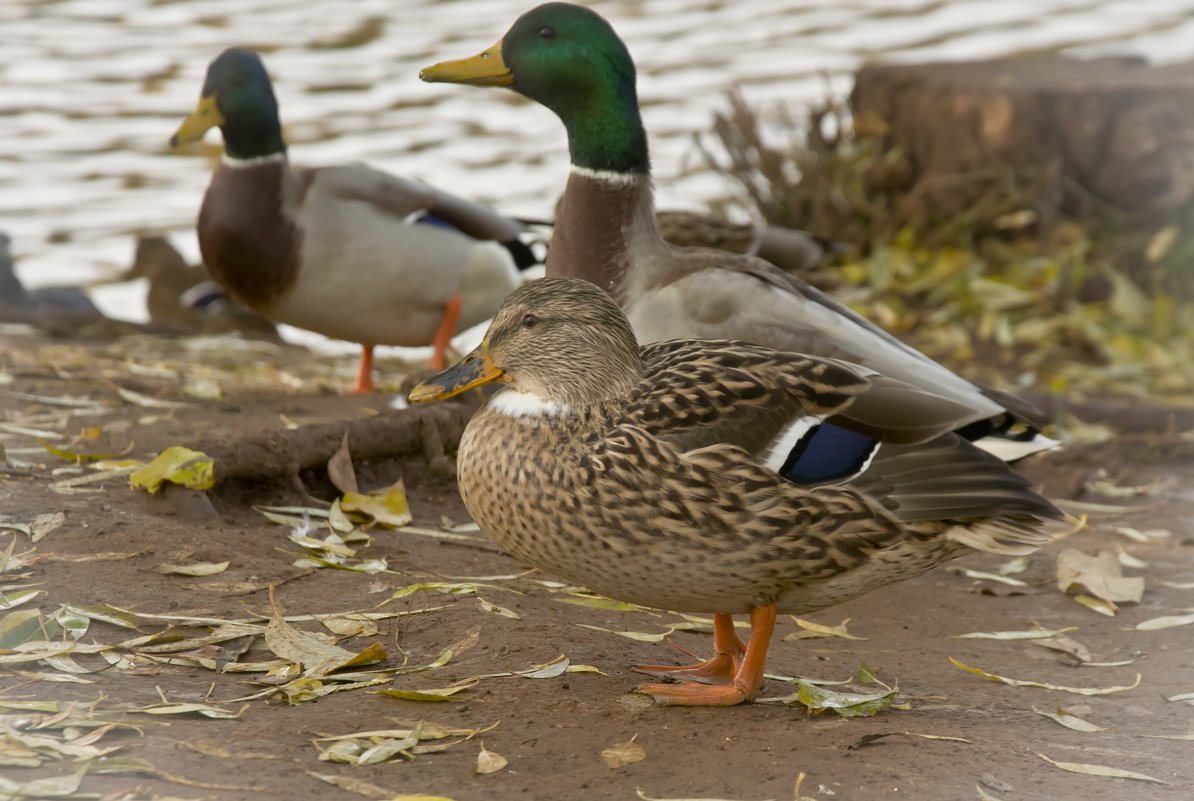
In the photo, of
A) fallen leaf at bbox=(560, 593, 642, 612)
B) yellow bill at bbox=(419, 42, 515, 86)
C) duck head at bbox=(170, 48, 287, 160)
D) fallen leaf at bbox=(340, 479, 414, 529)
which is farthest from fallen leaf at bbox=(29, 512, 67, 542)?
duck head at bbox=(170, 48, 287, 160)

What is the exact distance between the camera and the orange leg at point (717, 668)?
9.48ft

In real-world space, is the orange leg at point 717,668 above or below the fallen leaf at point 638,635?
above

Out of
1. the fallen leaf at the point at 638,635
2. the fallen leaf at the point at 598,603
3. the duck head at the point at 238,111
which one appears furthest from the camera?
the duck head at the point at 238,111

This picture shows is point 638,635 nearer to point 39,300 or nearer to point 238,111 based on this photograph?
point 238,111

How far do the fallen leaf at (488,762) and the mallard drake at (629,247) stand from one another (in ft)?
5.39

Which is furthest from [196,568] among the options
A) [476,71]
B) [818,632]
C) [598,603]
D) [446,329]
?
[446,329]

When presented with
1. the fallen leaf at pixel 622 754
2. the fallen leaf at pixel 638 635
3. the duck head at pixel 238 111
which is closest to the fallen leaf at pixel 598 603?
the fallen leaf at pixel 638 635

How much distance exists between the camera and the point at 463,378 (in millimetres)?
2877

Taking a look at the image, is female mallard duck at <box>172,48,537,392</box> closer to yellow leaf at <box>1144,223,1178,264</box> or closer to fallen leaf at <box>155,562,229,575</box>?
fallen leaf at <box>155,562,229,575</box>

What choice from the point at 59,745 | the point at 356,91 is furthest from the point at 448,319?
the point at 356,91

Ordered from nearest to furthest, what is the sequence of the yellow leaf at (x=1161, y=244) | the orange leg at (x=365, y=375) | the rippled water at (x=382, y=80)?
1. the orange leg at (x=365, y=375)
2. the yellow leaf at (x=1161, y=244)
3. the rippled water at (x=382, y=80)

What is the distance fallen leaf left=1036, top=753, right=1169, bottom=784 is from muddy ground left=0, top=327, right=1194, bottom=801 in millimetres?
15

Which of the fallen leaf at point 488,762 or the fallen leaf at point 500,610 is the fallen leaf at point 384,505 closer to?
the fallen leaf at point 500,610

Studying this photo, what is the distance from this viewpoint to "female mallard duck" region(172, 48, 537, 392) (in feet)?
16.8
